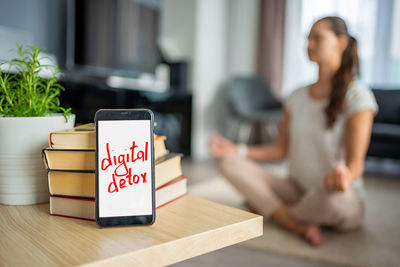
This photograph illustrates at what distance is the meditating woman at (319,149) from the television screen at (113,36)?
1.51m

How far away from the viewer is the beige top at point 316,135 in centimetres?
148

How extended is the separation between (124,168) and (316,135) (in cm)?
121

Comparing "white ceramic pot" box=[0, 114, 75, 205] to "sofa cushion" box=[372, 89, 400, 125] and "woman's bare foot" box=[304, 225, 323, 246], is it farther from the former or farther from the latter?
"sofa cushion" box=[372, 89, 400, 125]

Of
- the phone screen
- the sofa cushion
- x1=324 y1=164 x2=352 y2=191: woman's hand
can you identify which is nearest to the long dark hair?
x1=324 y1=164 x2=352 y2=191: woman's hand

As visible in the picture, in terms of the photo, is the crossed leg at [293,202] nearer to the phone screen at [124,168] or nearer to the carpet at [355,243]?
the carpet at [355,243]

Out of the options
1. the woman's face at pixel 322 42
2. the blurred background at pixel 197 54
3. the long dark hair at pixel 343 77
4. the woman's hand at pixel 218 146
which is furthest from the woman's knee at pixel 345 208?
the blurred background at pixel 197 54

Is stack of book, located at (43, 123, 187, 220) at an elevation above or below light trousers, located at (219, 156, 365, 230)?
above

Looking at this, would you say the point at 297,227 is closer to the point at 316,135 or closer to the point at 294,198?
the point at 294,198

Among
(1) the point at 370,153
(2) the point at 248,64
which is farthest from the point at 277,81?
(1) the point at 370,153

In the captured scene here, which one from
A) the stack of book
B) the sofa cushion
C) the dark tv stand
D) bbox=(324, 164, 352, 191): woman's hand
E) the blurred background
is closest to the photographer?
the stack of book

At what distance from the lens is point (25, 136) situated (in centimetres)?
59

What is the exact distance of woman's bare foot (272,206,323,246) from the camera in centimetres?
148

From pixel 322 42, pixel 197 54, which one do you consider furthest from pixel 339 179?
pixel 197 54

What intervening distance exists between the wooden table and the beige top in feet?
3.50
